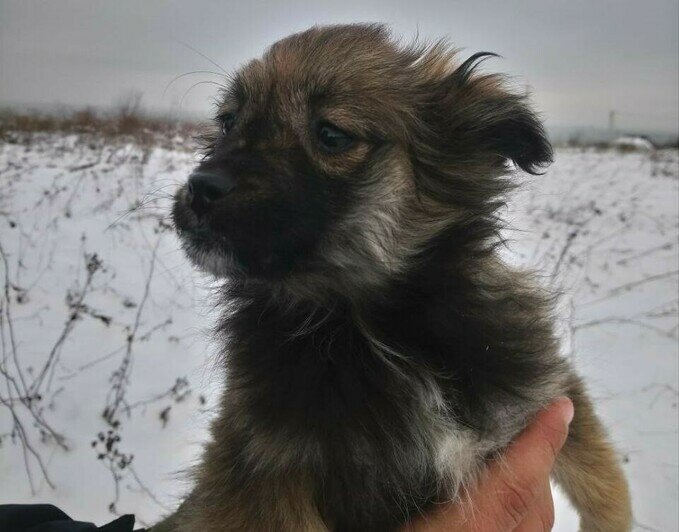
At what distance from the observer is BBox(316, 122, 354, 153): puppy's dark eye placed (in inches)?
82.8

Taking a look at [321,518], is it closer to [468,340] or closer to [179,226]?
[468,340]

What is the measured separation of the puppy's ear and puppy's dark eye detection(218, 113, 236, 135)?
0.83 meters

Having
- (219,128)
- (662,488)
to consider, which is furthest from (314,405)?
(662,488)

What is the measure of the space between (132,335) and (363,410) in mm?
2828

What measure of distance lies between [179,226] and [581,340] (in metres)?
3.68

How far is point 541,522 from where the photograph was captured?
237 cm

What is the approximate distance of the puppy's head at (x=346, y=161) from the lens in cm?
193

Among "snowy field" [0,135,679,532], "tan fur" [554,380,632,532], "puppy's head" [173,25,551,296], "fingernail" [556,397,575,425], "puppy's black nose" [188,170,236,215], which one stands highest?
"puppy's head" [173,25,551,296]

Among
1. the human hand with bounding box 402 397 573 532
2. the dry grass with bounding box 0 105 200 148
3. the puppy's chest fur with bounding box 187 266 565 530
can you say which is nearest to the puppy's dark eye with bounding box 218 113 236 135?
the puppy's chest fur with bounding box 187 266 565 530

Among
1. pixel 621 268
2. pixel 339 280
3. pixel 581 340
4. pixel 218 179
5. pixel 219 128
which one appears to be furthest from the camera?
pixel 621 268

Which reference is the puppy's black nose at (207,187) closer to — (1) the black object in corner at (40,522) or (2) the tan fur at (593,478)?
(1) the black object in corner at (40,522)

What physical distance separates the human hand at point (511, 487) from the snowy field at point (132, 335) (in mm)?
734

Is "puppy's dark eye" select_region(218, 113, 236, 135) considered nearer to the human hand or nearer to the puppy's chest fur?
the puppy's chest fur

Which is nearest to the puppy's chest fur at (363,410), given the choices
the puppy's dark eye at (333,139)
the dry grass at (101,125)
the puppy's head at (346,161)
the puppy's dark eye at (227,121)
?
the puppy's head at (346,161)
